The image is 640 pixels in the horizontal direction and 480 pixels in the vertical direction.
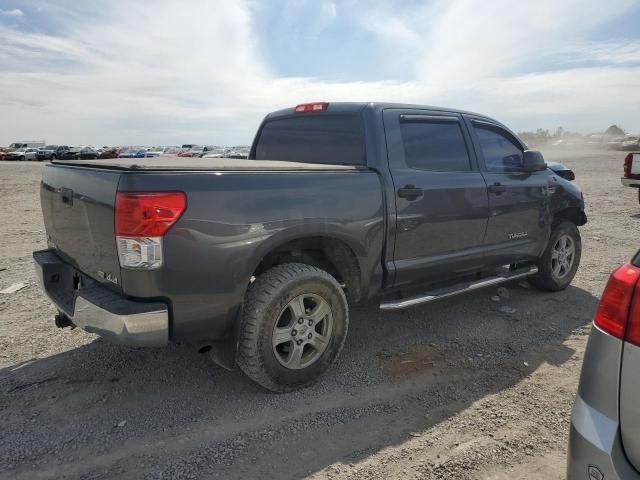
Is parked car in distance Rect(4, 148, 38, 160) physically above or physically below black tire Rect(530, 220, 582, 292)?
below

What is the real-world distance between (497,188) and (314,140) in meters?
1.68

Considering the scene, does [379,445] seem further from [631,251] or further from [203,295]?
[631,251]

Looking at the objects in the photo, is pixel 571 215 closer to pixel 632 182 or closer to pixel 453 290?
pixel 453 290

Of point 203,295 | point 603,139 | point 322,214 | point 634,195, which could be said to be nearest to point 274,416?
point 203,295

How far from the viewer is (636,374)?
1.56m

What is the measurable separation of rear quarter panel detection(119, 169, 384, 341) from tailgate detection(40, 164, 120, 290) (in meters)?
0.17

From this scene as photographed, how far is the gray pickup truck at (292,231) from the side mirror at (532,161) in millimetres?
13

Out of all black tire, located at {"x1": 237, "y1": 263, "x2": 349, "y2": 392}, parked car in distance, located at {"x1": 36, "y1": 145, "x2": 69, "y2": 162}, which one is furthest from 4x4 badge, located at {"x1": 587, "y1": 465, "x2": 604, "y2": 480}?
parked car in distance, located at {"x1": 36, "y1": 145, "x2": 69, "y2": 162}

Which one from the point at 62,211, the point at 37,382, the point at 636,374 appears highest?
the point at 62,211

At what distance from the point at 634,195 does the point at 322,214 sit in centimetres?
1430

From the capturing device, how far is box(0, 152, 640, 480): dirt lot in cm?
249

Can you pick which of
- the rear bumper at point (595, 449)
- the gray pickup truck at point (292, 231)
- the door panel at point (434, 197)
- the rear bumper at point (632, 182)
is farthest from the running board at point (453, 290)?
the rear bumper at point (632, 182)

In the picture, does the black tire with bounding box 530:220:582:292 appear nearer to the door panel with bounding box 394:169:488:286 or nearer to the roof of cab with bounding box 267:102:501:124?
the door panel with bounding box 394:169:488:286

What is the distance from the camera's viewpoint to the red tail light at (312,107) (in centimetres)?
404
